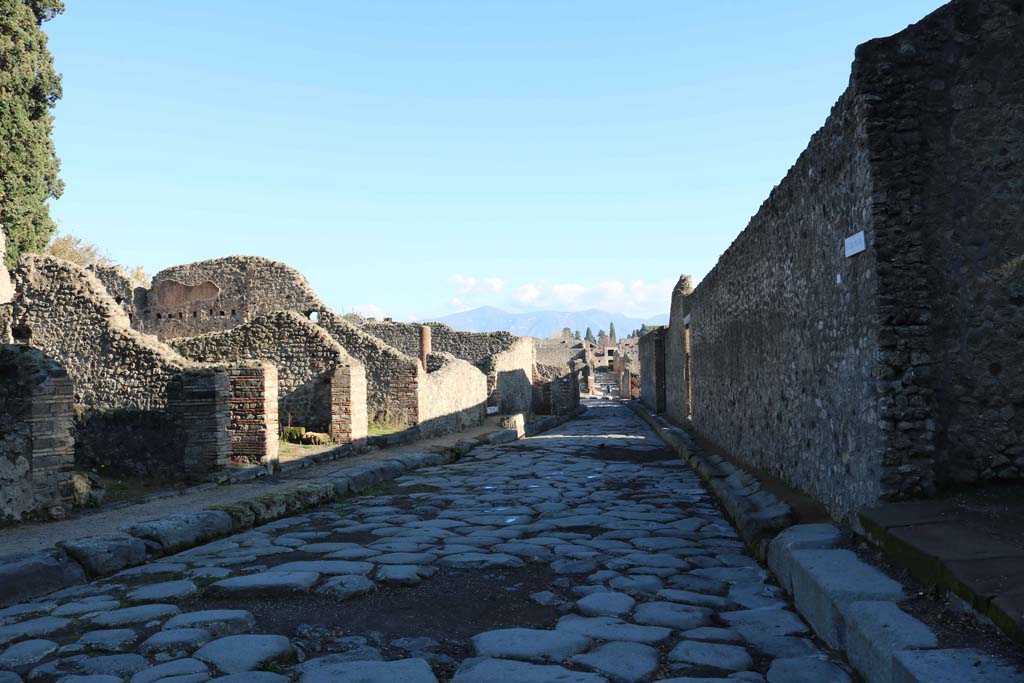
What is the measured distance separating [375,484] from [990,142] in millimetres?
6174

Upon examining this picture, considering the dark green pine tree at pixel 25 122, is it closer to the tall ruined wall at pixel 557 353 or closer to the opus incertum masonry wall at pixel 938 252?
the opus incertum masonry wall at pixel 938 252

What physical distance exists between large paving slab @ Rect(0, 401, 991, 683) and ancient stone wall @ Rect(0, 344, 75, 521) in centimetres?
161

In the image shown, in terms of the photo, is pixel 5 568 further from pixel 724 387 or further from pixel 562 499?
pixel 724 387

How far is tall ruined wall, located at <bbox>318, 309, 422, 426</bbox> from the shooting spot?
45.8ft

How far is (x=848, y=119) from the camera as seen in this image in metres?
4.41

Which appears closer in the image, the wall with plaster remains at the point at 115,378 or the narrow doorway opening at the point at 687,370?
the wall with plaster remains at the point at 115,378

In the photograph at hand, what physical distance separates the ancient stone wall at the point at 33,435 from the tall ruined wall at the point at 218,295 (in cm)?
1382

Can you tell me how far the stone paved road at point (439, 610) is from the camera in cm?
277

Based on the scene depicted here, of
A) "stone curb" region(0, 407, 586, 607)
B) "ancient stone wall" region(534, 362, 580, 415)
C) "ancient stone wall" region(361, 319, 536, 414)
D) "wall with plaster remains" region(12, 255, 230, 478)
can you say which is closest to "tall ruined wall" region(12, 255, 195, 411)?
"wall with plaster remains" region(12, 255, 230, 478)

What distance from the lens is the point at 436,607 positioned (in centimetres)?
358

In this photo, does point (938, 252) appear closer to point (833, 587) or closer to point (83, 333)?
point (833, 587)

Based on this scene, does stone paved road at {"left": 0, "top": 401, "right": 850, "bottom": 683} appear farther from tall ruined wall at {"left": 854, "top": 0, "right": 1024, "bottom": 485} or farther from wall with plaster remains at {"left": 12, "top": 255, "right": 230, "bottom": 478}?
wall with plaster remains at {"left": 12, "top": 255, "right": 230, "bottom": 478}

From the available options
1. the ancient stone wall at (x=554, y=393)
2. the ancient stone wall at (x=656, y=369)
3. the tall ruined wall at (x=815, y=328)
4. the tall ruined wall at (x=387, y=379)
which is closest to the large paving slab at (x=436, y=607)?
the tall ruined wall at (x=815, y=328)

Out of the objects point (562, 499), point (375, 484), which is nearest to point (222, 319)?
point (375, 484)
